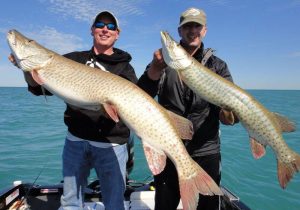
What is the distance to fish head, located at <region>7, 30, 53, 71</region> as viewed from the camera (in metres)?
3.51

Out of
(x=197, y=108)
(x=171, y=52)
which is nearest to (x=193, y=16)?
(x=171, y=52)

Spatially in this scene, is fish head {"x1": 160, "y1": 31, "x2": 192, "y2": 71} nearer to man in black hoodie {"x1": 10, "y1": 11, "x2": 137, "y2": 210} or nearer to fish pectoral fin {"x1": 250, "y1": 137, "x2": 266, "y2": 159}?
man in black hoodie {"x1": 10, "y1": 11, "x2": 137, "y2": 210}

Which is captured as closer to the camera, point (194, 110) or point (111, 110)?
point (111, 110)

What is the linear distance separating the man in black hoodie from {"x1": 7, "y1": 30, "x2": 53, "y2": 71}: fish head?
14 cm

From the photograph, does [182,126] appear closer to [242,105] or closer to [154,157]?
[154,157]

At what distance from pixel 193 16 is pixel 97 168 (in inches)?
85.9

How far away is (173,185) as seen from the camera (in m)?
3.92

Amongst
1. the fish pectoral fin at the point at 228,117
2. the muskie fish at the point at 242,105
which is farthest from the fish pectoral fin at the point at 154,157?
the fish pectoral fin at the point at 228,117

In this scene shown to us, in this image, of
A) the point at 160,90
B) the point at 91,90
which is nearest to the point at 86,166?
the point at 91,90

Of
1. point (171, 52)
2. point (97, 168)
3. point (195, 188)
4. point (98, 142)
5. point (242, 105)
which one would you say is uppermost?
point (171, 52)

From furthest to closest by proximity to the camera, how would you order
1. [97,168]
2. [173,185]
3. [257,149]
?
[173,185]
[97,168]
[257,149]

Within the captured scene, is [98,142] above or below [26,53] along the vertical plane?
below

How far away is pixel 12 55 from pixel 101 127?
52.2 inches

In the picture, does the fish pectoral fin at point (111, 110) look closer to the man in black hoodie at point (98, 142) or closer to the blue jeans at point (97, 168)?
the man in black hoodie at point (98, 142)
